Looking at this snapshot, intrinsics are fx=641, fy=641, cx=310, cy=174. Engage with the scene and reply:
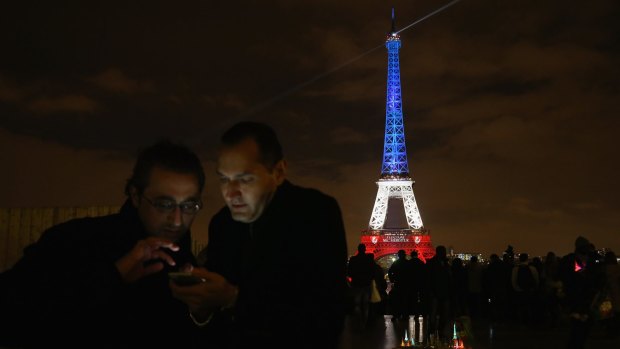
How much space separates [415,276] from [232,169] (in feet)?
38.7

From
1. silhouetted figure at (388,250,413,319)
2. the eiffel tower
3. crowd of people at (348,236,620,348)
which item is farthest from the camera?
the eiffel tower

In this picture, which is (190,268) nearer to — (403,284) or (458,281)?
(403,284)

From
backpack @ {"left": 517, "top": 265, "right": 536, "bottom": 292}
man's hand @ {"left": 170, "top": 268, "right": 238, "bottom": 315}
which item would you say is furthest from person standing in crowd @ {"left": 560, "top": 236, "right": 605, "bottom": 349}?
man's hand @ {"left": 170, "top": 268, "right": 238, "bottom": 315}

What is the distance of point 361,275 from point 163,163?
11755 mm

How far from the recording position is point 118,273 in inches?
85.6

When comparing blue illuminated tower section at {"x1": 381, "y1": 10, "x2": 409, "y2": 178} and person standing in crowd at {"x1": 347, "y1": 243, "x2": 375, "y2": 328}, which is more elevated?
blue illuminated tower section at {"x1": 381, "y1": 10, "x2": 409, "y2": 178}

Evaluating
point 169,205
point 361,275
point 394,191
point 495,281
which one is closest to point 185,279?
point 169,205

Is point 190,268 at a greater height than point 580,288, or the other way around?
point 580,288

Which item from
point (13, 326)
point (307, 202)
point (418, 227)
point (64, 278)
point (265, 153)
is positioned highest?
point (418, 227)

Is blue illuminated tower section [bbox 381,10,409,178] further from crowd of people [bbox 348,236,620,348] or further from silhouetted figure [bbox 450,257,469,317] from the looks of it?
silhouetted figure [bbox 450,257,469,317]

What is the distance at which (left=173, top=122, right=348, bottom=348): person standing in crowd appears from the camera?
6.99 ft

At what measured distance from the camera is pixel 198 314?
91.4 inches

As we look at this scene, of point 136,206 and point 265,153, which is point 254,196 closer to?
point 265,153

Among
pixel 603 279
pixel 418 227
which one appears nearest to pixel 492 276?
pixel 603 279
